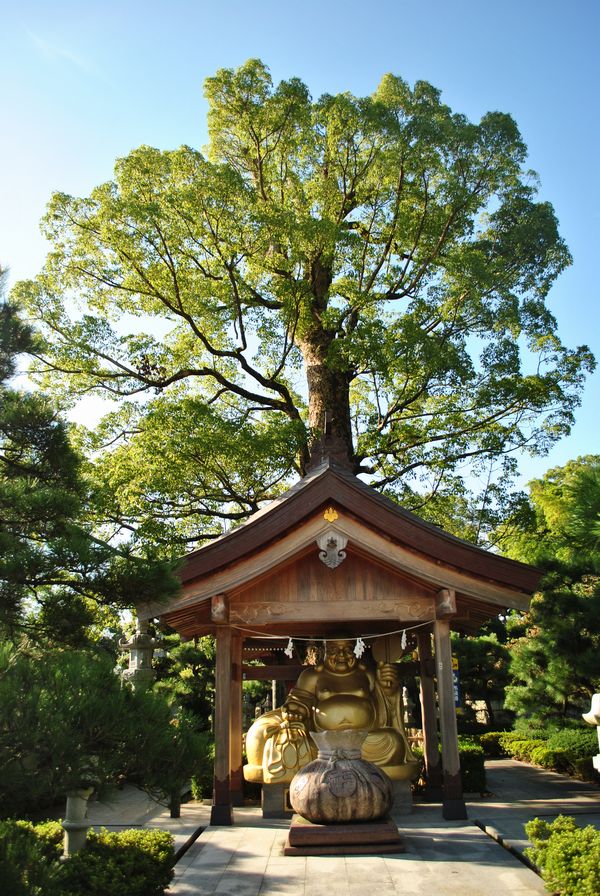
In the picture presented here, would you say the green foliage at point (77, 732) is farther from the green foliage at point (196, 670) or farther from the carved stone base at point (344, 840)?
the green foliage at point (196, 670)

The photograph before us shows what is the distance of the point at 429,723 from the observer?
1152cm

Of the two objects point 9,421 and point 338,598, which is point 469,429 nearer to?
point 338,598

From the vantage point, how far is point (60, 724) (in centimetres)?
382

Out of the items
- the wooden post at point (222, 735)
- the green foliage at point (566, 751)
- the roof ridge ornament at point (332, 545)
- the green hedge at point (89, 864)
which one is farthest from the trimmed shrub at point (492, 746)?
the green hedge at point (89, 864)

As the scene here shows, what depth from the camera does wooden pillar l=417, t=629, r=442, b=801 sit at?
11.0 meters

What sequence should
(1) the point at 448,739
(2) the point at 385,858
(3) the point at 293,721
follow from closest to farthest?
(2) the point at 385,858 < (1) the point at 448,739 < (3) the point at 293,721

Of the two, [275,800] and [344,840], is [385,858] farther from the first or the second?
[275,800]

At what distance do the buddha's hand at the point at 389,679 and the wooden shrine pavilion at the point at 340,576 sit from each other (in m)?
1.29

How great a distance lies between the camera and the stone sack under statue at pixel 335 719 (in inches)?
374

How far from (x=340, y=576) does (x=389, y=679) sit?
6.88 feet

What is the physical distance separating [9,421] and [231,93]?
530 inches

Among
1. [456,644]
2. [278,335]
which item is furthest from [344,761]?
[456,644]

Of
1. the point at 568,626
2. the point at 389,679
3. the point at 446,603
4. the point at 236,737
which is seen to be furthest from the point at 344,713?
the point at 568,626

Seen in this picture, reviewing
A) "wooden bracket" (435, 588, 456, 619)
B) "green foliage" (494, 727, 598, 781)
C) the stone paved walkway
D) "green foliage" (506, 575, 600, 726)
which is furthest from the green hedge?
"green foliage" (494, 727, 598, 781)
